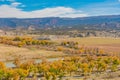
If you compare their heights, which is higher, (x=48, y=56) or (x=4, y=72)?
(x=4, y=72)

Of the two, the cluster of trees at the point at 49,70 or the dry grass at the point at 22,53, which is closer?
the cluster of trees at the point at 49,70

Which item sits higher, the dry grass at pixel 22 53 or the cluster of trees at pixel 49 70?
the cluster of trees at pixel 49 70

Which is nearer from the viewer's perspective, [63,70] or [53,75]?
[53,75]

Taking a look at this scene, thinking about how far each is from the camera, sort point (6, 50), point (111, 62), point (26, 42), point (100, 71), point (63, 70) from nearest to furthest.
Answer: point (63, 70) → point (100, 71) → point (111, 62) → point (6, 50) → point (26, 42)

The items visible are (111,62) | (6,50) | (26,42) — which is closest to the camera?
(111,62)

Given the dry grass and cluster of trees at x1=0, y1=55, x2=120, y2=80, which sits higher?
cluster of trees at x1=0, y1=55, x2=120, y2=80

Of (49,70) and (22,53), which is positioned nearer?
(49,70)

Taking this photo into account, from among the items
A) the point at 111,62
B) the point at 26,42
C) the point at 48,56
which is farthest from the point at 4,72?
the point at 26,42

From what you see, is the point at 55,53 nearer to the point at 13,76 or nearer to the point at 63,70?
the point at 63,70

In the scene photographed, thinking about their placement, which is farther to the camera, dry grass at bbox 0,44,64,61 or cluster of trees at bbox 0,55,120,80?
dry grass at bbox 0,44,64,61

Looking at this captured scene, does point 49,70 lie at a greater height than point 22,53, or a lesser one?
greater
